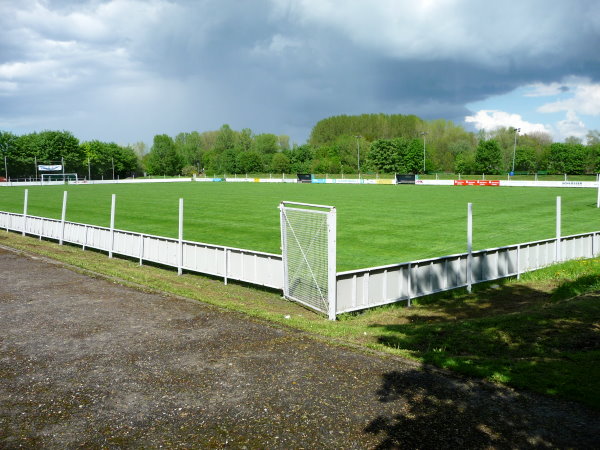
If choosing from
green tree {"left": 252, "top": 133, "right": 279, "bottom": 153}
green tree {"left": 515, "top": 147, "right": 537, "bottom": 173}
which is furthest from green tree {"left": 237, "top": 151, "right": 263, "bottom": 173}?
green tree {"left": 515, "top": 147, "right": 537, "bottom": 173}

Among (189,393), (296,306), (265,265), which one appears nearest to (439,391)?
(189,393)

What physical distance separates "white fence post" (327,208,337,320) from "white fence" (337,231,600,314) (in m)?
0.25

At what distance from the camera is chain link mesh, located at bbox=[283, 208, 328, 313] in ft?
38.9

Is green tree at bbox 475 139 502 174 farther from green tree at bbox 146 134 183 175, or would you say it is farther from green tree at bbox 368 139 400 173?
green tree at bbox 146 134 183 175

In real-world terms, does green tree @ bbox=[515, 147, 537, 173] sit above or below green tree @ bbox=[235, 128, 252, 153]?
below

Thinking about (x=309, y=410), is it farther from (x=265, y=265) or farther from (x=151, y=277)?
(x=151, y=277)

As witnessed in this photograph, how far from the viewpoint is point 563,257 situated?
60.0 feet

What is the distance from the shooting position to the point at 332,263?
11.2m

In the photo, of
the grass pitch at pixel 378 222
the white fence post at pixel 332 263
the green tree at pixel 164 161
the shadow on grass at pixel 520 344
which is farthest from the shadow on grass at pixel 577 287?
the green tree at pixel 164 161

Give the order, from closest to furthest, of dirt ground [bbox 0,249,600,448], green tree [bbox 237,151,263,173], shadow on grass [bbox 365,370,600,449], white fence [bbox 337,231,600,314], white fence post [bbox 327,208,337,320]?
shadow on grass [bbox 365,370,600,449]
dirt ground [bbox 0,249,600,448]
white fence post [bbox 327,208,337,320]
white fence [bbox 337,231,600,314]
green tree [bbox 237,151,263,173]

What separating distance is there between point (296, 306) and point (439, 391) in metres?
6.60

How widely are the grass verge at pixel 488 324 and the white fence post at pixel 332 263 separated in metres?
0.38

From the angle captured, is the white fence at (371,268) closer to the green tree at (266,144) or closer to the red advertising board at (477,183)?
the red advertising board at (477,183)

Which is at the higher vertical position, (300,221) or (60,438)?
(300,221)
